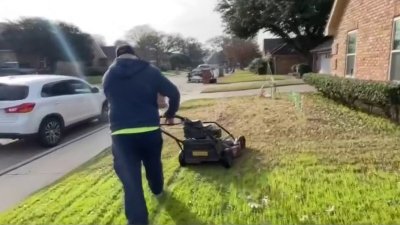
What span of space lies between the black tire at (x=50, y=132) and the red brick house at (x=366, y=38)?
880 centimetres

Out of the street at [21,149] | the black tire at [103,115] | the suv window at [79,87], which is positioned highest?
the suv window at [79,87]

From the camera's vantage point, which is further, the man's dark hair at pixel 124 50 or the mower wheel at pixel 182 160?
the mower wheel at pixel 182 160

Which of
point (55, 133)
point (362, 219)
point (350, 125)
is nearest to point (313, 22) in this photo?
point (350, 125)

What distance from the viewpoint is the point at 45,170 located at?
20.9ft

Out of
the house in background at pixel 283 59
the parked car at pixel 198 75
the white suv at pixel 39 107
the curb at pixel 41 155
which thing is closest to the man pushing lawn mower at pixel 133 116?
the curb at pixel 41 155

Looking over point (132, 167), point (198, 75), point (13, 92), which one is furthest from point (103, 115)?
point (198, 75)

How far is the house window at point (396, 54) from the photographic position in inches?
371

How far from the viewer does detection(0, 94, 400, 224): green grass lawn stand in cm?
385

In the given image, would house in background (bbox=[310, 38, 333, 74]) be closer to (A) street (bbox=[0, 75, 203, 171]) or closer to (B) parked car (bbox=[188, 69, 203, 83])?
(B) parked car (bbox=[188, 69, 203, 83])

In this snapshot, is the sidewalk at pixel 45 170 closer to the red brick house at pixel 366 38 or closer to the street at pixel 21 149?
the street at pixel 21 149

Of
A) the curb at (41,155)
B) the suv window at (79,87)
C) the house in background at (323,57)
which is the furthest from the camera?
the house in background at (323,57)

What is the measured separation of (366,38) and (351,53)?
1764 millimetres

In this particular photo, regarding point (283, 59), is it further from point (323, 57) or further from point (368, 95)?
point (368, 95)

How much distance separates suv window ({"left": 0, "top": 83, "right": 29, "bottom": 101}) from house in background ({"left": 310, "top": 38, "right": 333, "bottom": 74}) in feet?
81.3
